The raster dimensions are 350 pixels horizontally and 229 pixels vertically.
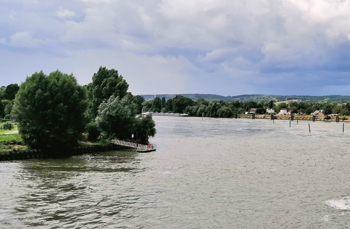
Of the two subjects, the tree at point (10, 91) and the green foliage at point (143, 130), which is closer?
the green foliage at point (143, 130)

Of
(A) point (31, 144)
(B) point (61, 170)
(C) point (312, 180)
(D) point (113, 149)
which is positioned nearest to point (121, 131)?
(D) point (113, 149)

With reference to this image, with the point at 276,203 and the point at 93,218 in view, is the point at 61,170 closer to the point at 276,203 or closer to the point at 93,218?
the point at 93,218

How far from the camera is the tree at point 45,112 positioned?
2373 inches

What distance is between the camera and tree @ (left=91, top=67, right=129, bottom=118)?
9106 cm

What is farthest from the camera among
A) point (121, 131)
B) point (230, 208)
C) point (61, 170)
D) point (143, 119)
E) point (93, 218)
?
point (143, 119)

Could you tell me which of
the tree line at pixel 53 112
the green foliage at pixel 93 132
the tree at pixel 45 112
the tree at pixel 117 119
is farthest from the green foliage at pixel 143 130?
the tree at pixel 45 112

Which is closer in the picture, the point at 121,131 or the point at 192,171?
the point at 192,171

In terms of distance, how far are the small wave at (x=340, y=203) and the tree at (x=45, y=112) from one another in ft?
137

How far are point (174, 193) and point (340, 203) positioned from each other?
1541 cm

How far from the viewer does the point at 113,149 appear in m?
72.7

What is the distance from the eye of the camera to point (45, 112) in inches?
2376

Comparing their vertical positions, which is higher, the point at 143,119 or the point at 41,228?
the point at 143,119

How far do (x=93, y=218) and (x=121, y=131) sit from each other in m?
49.1

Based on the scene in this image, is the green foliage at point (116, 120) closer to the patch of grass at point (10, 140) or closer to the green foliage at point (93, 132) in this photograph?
the green foliage at point (93, 132)
